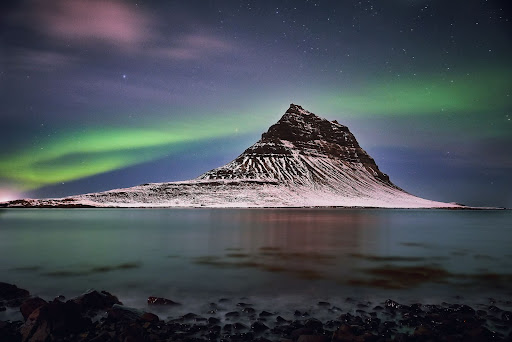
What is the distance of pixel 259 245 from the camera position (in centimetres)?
3005

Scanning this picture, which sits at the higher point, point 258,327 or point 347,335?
point 347,335

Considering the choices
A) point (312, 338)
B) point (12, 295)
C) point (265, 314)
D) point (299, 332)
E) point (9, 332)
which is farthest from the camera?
point (12, 295)

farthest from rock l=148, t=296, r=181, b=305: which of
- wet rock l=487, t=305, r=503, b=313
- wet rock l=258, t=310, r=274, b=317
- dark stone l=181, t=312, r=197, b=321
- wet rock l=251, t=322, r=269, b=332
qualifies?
wet rock l=487, t=305, r=503, b=313

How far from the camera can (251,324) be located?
989 centimetres

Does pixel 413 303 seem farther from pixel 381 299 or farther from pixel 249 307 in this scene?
pixel 249 307

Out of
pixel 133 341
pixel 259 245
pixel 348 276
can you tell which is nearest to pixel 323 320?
pixel 133 341

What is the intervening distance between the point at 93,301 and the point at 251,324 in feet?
16.2

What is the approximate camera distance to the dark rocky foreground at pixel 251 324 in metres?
8.60

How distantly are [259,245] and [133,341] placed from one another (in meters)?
22.4

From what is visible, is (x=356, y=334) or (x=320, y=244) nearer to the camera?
(x=356, y=334)

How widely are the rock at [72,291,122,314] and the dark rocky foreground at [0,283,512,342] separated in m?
0.01

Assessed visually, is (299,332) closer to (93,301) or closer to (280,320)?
(280,320)

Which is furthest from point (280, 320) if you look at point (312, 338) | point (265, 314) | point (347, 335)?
point (347, 335)

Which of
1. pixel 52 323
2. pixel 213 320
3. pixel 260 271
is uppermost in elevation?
pixel 52 323
